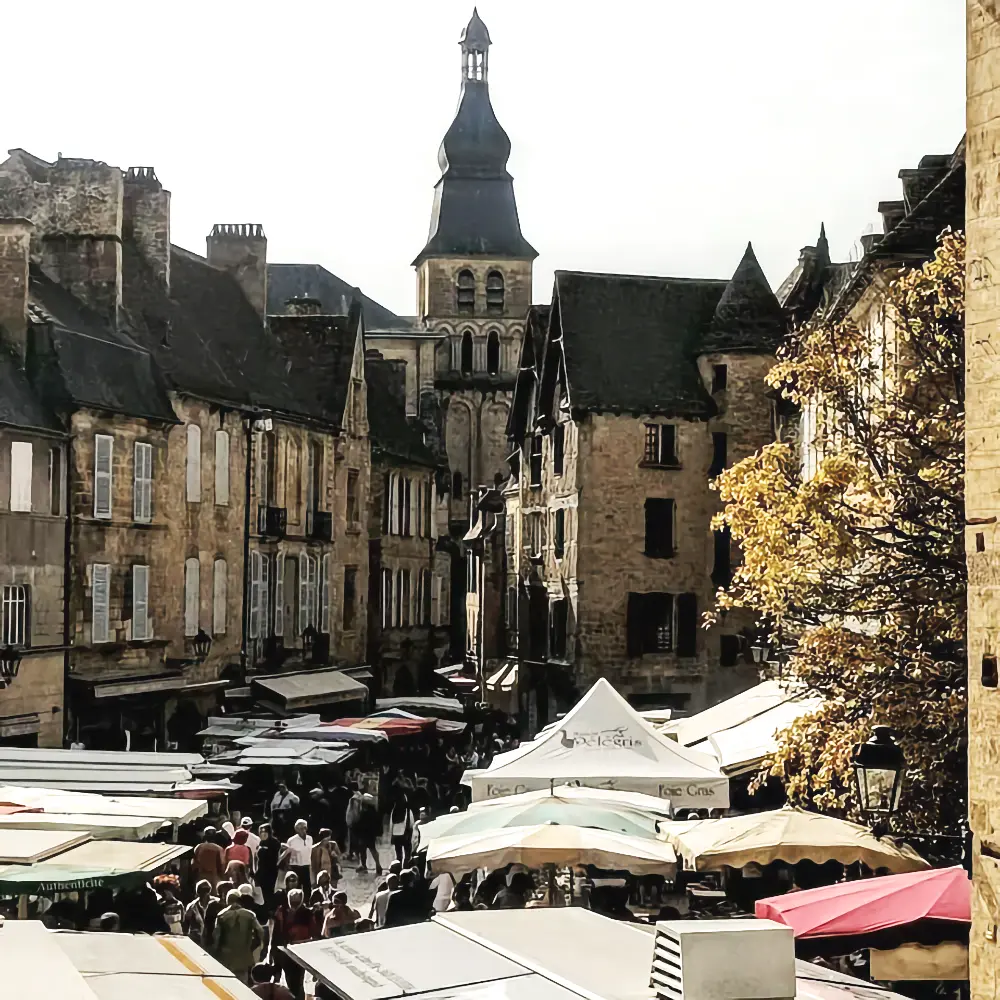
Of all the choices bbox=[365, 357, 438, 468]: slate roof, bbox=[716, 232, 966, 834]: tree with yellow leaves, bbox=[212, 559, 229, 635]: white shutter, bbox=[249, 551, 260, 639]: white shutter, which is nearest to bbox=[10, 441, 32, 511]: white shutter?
bbox=[212, 559, 229, 635]: white shutter

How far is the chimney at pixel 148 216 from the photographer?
35.8 m

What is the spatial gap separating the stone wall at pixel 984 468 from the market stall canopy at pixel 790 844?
8102 millimetres

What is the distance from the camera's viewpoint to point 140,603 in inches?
1236

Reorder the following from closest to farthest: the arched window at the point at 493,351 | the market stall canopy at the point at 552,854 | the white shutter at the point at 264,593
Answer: the market stall canopy at the point at 552,854 → the white shutter at the point at 264,593 → the arched window at the point at 493,351

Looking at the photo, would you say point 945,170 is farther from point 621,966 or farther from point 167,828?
point 621,966

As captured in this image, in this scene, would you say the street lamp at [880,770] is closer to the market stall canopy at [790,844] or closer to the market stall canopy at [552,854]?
the market stall canopy at [790,844]

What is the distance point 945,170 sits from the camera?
20.8 meters

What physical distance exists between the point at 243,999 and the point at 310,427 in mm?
32602

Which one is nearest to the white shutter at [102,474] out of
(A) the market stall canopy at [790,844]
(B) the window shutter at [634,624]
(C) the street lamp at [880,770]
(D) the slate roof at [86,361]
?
(D) the slate roof at [86,361]

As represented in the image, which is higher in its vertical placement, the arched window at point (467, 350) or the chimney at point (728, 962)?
the arched window at point (467, 350)

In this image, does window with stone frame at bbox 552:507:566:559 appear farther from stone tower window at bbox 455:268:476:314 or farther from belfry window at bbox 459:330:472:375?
stone tower window at bbox 455:268:476:314

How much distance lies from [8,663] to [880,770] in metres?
17.6

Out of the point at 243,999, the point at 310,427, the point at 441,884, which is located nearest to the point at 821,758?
the point at 441,884

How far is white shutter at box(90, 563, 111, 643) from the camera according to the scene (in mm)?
29641
